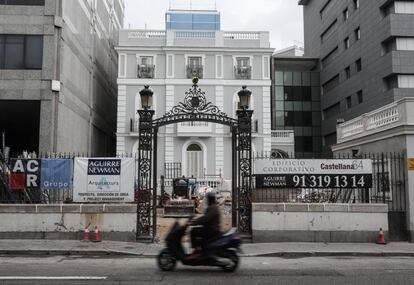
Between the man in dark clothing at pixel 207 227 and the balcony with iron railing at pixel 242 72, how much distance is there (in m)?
26.1

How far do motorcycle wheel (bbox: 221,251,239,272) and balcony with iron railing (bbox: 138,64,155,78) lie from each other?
2650cm

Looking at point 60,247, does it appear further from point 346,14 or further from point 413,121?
point 346,14

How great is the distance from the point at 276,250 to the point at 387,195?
506 cm

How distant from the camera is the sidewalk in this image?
37.8 feet

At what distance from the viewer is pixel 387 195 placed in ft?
48.3

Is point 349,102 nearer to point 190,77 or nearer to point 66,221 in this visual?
point 190,77

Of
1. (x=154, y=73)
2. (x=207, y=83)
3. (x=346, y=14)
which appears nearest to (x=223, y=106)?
(x=207, y=83)

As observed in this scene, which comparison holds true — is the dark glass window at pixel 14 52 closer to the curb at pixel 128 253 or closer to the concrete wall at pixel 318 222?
the curb at pixel 128 253

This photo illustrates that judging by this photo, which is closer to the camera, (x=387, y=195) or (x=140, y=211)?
(x=140, y=211)

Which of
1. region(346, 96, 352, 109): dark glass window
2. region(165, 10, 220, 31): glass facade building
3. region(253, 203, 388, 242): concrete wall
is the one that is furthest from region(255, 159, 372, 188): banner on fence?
region(165, 10, 220, 31): glass facade building

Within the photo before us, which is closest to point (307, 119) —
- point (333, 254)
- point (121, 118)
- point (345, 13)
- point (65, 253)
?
point (345, 13)

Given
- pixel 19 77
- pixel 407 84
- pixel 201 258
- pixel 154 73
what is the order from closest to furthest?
pixel 201 258 < pixel 19 77 < pixel 154 73 < pixel 407 84

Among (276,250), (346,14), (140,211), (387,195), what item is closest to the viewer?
(276,250)

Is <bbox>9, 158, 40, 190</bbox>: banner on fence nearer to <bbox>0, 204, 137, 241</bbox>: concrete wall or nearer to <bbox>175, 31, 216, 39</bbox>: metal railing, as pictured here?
<bbox>0, 204, 137, 241</bbox>: concrete wall
